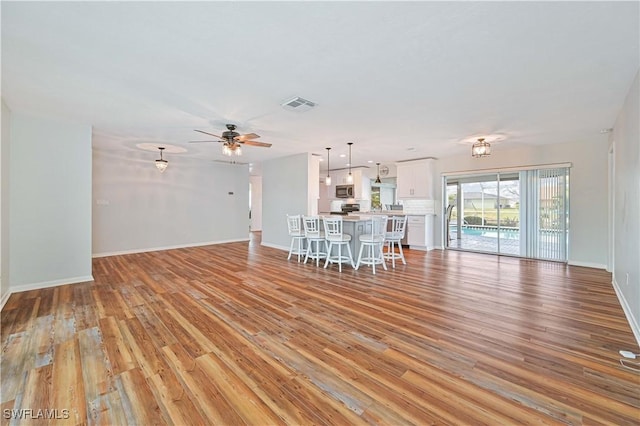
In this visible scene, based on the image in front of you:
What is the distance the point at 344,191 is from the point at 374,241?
5031mm

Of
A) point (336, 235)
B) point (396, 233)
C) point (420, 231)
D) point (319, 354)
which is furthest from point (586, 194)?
point (319, 354)

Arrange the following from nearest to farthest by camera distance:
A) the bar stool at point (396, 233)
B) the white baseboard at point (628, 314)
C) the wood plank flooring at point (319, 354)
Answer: the wood plank flooring at point (319, 354)
the white baseboard at point (628, 314)
the bar stool at point (396, 233)

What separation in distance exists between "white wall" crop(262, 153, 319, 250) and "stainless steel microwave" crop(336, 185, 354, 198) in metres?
2.87

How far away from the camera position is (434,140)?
17.5ft

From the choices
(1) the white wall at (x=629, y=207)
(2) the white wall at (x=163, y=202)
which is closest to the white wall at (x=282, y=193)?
(2) the white wall at (x=163, y=202)

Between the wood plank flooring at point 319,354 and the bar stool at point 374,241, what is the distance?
920mm

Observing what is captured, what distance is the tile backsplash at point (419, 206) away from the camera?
7465 mm

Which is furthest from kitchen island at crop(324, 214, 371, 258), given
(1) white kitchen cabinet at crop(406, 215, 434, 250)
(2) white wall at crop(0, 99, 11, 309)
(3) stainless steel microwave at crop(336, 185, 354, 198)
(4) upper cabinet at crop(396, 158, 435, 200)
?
(2) white wall at crop(0, 99, 11, 309)

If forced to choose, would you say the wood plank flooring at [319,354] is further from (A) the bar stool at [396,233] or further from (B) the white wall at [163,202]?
(B) the white wall at [163,202]

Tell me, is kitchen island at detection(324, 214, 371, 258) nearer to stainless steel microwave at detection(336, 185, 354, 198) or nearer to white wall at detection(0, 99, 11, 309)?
stainless steel microwave at detection(336, 185, 354, 198)

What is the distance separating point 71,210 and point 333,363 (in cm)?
457

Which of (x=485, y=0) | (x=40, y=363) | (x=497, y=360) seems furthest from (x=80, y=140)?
(x=497, y=360)

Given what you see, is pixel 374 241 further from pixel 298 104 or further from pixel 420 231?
pixel 420 231

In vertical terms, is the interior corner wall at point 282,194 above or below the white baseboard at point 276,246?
above
